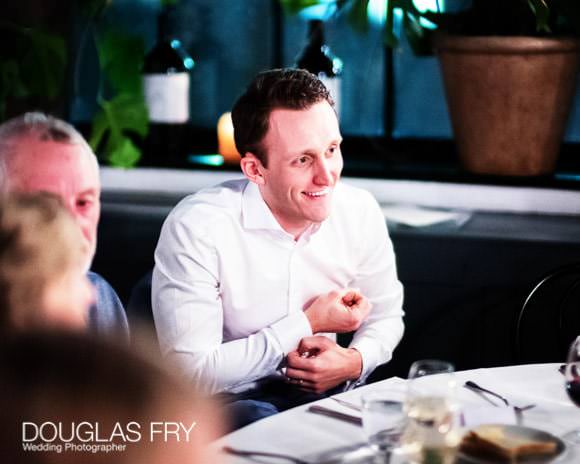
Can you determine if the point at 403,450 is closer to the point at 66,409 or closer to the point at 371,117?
the point at 66,409

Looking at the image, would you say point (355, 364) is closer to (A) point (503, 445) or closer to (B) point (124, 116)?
(A) point (503, 445)

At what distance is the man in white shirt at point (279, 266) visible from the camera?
1.86 metres

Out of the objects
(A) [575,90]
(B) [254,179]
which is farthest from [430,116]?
(B) [254,179]

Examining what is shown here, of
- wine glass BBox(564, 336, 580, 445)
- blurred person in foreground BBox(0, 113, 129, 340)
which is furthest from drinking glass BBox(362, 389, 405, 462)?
blurred person in foreground BBox(0, 113, 129, 340)

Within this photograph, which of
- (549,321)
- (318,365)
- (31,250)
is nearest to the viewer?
(31,250)

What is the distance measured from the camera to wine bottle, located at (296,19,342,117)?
281cm

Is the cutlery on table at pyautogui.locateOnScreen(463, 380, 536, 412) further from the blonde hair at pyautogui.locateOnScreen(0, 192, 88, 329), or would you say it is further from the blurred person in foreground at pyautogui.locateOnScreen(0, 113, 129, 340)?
the blonde hair at pyautogui.locateOnScreen(0, 192, 88, 329)

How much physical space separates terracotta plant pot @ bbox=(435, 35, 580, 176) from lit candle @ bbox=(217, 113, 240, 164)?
64 centimetres

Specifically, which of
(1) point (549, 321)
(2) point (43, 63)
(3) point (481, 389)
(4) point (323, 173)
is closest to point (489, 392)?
(3) point (481, 389)

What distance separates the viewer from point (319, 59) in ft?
9.28

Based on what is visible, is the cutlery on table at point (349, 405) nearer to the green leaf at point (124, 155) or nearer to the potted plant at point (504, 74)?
the potted plant at point (504, 74)

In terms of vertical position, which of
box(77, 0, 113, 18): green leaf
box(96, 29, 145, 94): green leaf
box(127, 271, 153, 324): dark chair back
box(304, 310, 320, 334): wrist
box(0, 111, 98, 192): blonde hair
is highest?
box(77, 0, 113, 18): green leaf

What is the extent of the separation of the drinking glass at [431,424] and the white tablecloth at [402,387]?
0.36ft

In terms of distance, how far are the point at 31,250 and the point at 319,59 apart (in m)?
2.27
